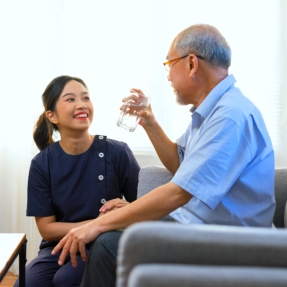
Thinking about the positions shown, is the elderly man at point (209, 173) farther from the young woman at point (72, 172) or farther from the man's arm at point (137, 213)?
the young woman at point (72, 172)

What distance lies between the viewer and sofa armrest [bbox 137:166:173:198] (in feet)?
6.77

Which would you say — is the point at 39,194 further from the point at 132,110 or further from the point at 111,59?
the point at 111,59

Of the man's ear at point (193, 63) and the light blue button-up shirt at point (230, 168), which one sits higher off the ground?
the man's ear at point (193, 63)

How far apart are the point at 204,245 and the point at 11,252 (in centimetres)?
103

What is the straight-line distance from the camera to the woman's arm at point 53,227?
2078 millimetres

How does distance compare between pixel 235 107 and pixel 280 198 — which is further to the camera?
pixel 280 198

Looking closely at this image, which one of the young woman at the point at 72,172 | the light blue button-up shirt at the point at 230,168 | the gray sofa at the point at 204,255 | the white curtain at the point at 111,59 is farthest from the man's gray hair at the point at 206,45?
the white curtain at the point at 111,59

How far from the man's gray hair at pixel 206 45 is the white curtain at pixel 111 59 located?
132 cm

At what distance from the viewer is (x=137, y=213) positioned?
1.47m

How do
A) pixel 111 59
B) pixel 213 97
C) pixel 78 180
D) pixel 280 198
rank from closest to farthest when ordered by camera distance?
pixel 213 97
pixel 280 198
pixel 78 180
pixel 111 59

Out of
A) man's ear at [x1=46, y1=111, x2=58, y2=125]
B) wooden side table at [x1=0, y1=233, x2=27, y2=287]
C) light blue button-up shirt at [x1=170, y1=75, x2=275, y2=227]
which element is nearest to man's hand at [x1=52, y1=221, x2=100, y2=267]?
wooden side table at [x1=0, y1=233, x2=27, y2=287]

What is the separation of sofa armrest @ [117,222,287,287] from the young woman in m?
1.38

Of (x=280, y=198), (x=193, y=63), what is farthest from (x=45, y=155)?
(x=280, y=198)

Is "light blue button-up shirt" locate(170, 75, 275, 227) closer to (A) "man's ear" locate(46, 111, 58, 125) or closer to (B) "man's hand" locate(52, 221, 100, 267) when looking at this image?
(B) "man's hand" locate(52, 221, 100, 267)
